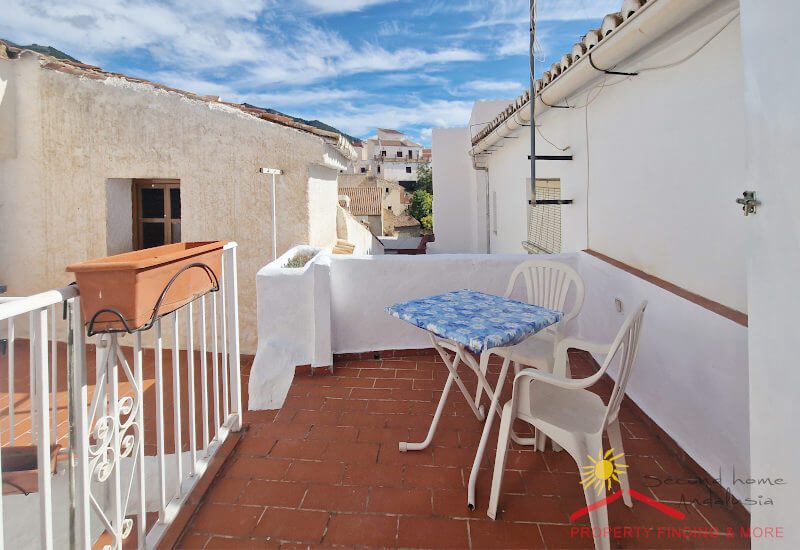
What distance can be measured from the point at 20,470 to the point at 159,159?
6.35 meters

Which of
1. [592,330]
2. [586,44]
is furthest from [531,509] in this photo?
[586,44]

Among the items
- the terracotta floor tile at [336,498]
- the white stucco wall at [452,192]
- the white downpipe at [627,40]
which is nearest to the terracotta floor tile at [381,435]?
the terracotta floor tile at [336,498]

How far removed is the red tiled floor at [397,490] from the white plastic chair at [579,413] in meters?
0.18

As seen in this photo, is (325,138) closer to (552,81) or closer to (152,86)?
(152,86)

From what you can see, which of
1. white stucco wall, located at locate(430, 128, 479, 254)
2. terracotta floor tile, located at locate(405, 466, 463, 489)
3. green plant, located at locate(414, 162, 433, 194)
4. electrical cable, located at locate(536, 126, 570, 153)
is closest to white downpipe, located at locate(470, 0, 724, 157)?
electrical cable, located at locate(536, 126, 570, 153)

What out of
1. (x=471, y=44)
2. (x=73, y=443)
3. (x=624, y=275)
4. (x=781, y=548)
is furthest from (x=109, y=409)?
(x=471, y=44)

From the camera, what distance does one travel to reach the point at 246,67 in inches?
693

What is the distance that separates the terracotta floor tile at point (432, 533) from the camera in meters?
2.00

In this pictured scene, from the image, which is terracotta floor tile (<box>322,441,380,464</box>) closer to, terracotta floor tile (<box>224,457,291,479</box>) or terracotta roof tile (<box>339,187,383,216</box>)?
terracotta floor tile (<box>224,457,291,479</box>)

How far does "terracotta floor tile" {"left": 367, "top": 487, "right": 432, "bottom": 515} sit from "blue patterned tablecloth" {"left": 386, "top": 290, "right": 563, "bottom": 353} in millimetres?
786

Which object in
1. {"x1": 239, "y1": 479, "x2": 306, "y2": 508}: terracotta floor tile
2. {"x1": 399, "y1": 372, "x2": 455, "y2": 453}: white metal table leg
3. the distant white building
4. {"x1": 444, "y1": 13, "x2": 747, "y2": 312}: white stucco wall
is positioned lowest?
{"x1": 239, "y1": 479, "x2": 306, "y2": 508}: terracotta floor tile

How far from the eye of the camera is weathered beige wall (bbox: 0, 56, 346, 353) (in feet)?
23.9

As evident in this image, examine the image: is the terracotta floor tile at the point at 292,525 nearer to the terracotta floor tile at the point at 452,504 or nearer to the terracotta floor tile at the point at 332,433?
the terracotta floor tile at the point at 452,504

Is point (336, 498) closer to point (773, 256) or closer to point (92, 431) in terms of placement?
point (92, 431)
